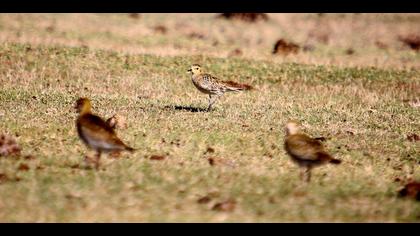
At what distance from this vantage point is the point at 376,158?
1412 centimetres

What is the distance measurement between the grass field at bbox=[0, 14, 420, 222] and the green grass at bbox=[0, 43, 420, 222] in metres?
0.03

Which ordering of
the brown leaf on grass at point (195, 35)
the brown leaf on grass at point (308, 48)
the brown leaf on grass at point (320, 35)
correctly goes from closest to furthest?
1. the brown leaf on grass at point (308, 48)
2. the brown leaf on grass at point (195, 35)
3. the brown leaf on grass at point (320, 35)

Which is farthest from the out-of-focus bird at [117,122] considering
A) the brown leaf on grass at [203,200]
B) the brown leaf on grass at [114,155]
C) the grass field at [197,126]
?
the brown leaf on grass at [203,200]

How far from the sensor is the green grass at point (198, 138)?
10.1 meters

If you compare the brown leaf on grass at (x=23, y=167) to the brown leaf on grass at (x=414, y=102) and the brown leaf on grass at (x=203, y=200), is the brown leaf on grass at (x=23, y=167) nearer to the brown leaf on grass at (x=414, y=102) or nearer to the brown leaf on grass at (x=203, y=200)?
the brown leaf on grass at (x=203, y=200)

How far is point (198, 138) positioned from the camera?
48.2 ft

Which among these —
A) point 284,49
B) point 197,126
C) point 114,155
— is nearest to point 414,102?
point 284,49

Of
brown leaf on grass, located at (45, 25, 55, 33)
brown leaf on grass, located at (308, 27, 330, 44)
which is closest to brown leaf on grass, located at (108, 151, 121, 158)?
brown leaf on grass, located at (45, 25, 55, 33)

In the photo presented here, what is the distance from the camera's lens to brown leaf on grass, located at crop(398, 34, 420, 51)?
3828 centimetres

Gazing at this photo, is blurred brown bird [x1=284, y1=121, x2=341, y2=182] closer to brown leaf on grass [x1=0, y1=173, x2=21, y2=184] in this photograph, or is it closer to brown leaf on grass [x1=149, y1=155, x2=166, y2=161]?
brown leaf on grass [x1=149, y1=155, x2=166, y2=161]

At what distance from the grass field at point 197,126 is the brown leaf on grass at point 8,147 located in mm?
229

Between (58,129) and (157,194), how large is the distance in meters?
4.80

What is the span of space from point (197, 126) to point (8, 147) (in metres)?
4.73
